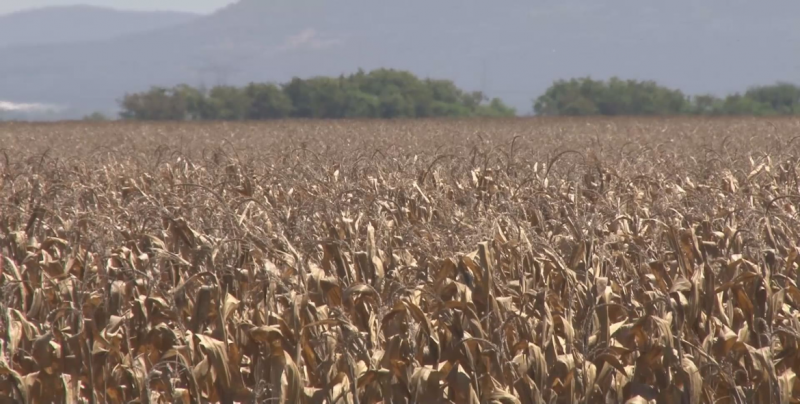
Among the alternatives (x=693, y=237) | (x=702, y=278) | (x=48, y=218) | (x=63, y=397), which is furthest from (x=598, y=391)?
(x=48, y=218)

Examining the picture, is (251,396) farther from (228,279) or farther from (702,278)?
(702,278)

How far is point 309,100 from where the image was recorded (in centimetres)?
10400

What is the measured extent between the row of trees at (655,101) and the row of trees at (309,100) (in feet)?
48.9

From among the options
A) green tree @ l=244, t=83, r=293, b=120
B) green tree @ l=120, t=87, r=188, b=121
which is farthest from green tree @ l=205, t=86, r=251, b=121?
green tree @ l=120, t=87, r=188, b=121

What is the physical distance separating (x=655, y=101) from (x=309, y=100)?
42.5 m

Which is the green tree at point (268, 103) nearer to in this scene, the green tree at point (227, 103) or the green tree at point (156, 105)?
the green tree at point (227, 103)

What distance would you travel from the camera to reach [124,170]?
541 inches

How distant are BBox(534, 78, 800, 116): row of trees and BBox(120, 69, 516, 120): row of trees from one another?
1491 centimetres

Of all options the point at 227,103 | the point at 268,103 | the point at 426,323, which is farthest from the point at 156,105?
the point at 426,323

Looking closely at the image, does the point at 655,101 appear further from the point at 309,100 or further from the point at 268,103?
the point at 268,103

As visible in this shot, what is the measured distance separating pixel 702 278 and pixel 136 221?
4.49 meters

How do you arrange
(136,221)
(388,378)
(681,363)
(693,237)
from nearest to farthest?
(681,363), (388,378), (693,237), (136,221)

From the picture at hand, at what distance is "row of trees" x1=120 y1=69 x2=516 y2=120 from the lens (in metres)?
103

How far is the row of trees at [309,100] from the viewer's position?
339 feet
